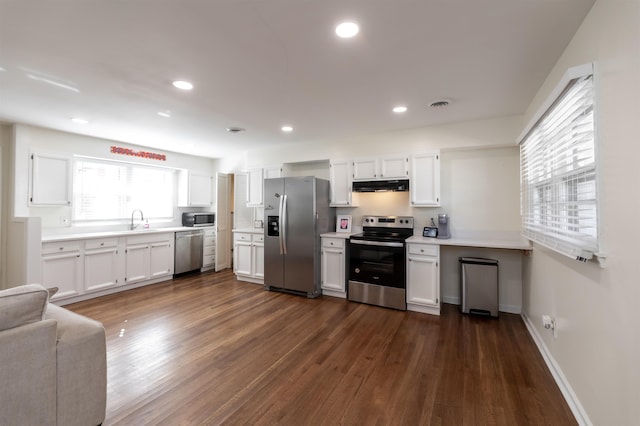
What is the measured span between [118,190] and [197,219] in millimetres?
1438

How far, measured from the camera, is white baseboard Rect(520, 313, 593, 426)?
5.70ft

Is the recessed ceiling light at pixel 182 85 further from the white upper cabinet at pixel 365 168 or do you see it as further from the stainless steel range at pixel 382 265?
the stainless steel range at pixel 382 265

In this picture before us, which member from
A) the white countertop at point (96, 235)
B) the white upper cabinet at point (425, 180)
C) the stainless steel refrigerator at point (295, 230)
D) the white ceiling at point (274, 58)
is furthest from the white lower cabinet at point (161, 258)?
the white upper cabinet at point (425, 180)

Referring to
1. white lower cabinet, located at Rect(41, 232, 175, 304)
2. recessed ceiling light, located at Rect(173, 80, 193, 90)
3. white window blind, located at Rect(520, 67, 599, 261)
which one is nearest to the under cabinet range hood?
white window blind, located at Rect(520, 67, 599, 261)

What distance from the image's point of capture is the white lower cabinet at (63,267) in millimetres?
3635

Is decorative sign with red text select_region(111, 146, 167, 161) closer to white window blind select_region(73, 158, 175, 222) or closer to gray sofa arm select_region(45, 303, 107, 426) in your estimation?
white window blind select_region(73, 158, 175, 222)

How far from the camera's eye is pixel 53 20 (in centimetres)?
173

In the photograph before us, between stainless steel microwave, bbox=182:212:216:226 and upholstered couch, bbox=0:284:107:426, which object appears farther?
stainless steel microwave, bbox=182:212:216:226

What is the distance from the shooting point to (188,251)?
551 cm

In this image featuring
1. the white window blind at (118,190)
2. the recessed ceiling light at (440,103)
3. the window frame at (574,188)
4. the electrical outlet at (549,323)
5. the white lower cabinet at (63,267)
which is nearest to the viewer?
the window frame at (574,188)

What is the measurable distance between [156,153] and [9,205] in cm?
220

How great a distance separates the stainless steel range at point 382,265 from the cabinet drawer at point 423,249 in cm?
12

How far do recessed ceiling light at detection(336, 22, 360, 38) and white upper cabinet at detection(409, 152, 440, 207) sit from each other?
238 cm

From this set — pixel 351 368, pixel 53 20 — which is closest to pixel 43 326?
pixel 53 20
